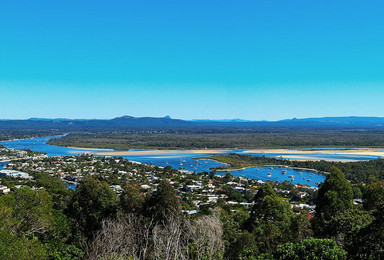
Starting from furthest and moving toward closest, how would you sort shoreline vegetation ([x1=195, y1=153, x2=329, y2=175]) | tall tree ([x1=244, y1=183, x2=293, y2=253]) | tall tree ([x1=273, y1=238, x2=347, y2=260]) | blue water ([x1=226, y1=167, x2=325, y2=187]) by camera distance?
1. shoreline vegetation ([x1=195, y1=153, x2=329, y2=175])
2. blue water ([x1=226, y1=167, x2=325, y2=187])
3. tall tree ([x1=244, y1=183, x2=293, y2=253])
4. tall tree ([x1=273, y1=238, x2=347, y2=260])

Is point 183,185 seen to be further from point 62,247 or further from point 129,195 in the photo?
point 62,247

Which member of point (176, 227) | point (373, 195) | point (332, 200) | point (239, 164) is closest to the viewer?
point (176, 227)

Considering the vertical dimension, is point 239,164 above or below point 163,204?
below

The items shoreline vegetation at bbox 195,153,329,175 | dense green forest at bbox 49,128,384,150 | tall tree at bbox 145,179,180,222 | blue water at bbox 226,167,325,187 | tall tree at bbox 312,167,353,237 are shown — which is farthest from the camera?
dense green forest at bbox 49,128,384,150

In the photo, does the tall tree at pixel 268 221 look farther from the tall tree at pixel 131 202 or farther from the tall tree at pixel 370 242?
the tall tree at pixel 131 202

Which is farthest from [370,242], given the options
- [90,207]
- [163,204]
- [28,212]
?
[28,212]

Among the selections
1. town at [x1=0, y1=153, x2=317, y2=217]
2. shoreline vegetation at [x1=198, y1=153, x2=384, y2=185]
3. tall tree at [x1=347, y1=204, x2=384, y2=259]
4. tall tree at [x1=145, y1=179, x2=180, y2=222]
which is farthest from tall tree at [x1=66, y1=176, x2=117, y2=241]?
shoreline vegetation at [x1=198, y1=153, x2=384, y2=185]

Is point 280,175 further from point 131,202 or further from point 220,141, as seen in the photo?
Result: point 220,141

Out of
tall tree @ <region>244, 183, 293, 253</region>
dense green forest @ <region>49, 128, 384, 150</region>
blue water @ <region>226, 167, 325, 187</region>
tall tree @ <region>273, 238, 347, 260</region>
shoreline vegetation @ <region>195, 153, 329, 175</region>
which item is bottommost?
blue water @ <region>226, 167, 325, 187</region>

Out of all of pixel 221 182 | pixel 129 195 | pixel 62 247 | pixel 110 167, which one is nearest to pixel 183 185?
pixel 221 182

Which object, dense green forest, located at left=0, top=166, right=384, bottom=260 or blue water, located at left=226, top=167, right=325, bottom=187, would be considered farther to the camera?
blue water, located at left=226, top=167, right=325, bottom=187

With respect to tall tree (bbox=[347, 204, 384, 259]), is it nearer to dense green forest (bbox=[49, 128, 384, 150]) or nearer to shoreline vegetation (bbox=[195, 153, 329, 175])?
shoreline vegetation (bbox=[195, 153, 329, 175])

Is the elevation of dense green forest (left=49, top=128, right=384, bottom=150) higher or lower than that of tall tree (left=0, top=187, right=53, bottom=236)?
lower
